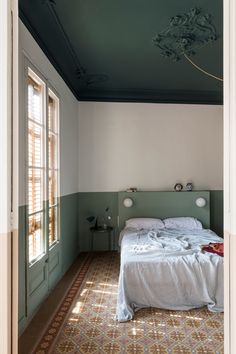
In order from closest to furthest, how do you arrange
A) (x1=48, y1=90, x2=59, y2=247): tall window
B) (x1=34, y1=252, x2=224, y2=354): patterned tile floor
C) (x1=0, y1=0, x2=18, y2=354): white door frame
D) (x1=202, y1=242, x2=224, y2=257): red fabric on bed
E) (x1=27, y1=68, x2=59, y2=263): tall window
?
(x1=0, y1=0, x2=18, y2=354): white door frame → (x1=34, y1=252, x2=224, y2=354): patterned tile floor → (x1=27, y1=68, x2=59, y2=263): tall window → (x1=202, y1=242, x2=224, y2=257): red fabric on bed → (x1=48, y1=90, x2=59, y2=247): tall window

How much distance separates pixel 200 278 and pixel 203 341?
0.62 meters

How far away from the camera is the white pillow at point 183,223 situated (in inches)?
171

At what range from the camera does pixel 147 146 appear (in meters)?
4.91

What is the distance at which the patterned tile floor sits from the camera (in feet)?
6.77

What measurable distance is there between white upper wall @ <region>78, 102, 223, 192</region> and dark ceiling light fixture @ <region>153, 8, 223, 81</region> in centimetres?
167

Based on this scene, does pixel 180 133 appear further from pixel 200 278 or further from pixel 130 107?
pixel 200 278

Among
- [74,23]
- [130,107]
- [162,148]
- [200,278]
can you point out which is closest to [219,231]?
[162,148]

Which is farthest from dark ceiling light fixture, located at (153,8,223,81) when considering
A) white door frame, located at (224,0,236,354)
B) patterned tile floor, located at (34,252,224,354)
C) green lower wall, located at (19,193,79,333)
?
patterned tile floor, located at (34,252,224,354)

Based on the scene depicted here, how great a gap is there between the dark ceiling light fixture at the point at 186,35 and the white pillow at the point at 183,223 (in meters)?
2.65

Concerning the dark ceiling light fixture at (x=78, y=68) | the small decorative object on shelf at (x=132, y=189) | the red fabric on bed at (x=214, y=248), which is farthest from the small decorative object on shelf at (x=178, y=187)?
the dark ceiling light fixture at (x=78, y=68)

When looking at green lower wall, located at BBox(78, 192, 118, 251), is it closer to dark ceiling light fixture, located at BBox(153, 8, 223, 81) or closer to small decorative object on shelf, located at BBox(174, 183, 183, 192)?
small decorative object on shelf, located at BBox(174, 183, 183, 192)

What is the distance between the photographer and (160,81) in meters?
4.19

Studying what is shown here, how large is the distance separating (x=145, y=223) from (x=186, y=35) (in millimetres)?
2901

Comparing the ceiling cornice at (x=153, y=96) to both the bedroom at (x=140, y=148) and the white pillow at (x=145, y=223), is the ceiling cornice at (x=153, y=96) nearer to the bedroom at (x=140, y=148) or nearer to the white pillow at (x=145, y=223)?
the bedroom at (x=140, y=148)
